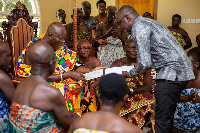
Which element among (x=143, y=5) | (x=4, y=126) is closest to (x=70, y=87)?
(x=4, y=126)

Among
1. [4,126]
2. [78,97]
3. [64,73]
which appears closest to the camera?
[4,126]

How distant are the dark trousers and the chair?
2138 millimetres

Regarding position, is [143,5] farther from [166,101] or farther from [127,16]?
[166,101]

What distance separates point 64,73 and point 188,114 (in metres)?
1.59

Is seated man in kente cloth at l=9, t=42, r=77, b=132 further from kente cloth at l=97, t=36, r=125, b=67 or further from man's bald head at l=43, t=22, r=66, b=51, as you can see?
kente cloth at l=97, t=36, r=125, b=67

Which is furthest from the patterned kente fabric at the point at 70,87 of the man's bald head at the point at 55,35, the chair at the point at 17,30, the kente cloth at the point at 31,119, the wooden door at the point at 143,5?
the wooden door at the point at 143,5

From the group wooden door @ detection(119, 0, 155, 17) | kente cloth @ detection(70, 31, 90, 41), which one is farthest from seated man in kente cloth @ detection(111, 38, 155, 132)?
wooden door @ detection(119, 0, 155, 17)

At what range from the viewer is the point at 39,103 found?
2.07 metres

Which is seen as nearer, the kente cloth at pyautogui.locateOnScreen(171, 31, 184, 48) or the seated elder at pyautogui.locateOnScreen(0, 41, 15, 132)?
the seated elder at pyautogui.locateOnScreen(0, 41, 15, 132)

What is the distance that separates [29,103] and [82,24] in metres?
→ 3.91

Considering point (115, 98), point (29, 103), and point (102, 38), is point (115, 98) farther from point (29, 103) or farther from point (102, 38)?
point (102, 38)

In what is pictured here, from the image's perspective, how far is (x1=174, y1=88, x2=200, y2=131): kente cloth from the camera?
11.7 ft

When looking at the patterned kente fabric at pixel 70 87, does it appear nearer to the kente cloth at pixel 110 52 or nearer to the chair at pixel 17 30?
the chair at pixel 17 30

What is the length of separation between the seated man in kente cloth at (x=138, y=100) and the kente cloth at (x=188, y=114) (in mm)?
338
